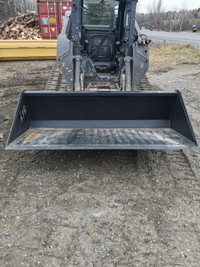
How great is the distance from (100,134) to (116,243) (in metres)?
1.37

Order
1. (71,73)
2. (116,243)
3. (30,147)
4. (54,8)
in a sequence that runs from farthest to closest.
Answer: (54,8) < (71,73) < (30,147) < (116,243)

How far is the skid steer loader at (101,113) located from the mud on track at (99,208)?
320 millimetres

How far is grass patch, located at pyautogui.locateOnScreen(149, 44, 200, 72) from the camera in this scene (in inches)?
370

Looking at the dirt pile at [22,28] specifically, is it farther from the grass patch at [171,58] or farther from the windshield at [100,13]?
the windshield at [100,13]

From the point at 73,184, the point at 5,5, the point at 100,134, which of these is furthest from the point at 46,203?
the point at 5,5

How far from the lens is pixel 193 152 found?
3270 millimetres

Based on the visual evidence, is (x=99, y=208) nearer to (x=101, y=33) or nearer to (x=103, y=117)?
(x=103, y=117)

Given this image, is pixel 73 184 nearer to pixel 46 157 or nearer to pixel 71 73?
pixel 46 157

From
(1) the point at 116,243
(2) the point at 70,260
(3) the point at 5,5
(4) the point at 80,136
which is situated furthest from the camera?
(3) the point at 5,5

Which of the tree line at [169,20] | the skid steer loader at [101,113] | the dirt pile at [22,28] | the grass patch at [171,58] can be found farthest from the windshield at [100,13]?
the tree line at [169,20]

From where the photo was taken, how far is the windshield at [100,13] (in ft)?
15.5

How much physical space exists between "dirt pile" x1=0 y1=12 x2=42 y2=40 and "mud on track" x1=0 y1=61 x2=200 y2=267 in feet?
29.6

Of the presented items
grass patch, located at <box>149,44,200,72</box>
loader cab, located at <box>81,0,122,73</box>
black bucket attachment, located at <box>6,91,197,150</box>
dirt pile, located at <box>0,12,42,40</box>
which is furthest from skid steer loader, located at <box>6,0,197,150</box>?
dirt pile, located at <box>0,12,42,40</box>

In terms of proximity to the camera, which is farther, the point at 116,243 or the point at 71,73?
the point at 71,73
